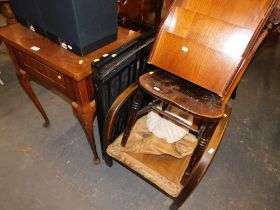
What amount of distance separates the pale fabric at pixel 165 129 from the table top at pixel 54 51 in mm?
518

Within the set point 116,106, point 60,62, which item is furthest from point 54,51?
point 116,106

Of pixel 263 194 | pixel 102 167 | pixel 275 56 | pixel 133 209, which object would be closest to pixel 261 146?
pixel 263 194

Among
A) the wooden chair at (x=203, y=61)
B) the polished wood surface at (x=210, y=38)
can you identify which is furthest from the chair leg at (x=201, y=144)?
the polished wood surface at (x=210, y=38)

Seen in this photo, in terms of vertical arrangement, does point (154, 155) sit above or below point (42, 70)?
below

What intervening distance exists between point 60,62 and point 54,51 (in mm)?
97

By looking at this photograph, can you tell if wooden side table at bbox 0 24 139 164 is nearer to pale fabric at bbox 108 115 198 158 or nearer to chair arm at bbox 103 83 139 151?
chair arm at bbox 103 83 139 151

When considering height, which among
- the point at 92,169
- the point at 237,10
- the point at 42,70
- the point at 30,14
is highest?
the point at 237,10

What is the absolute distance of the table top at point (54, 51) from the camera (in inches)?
36.1

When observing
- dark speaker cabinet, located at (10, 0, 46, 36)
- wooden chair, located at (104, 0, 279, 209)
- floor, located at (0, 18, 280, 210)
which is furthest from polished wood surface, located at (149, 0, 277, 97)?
floor, located at (0, 18, 280, 210)

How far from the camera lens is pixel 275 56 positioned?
2496 mm

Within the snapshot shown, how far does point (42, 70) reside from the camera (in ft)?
3.53

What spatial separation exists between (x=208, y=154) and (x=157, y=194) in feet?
1.73

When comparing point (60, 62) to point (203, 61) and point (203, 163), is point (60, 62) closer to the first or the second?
point (203, 61)

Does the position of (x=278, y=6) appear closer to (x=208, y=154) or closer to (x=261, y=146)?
(x=208, y=154)
